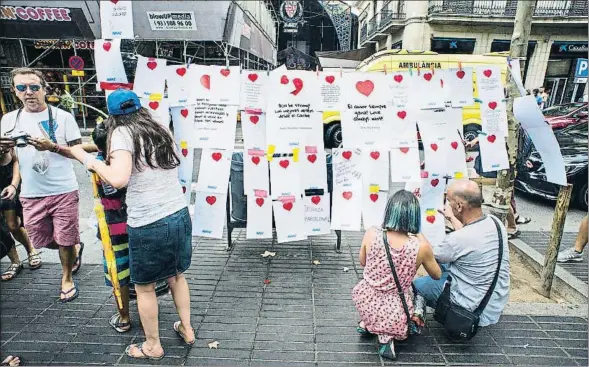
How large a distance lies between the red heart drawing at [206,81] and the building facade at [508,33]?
61.9ft

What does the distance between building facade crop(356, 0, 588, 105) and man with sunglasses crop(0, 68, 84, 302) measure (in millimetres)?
20084

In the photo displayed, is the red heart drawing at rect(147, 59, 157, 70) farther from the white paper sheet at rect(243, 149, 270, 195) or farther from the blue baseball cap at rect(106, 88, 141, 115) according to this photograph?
the blue baseball cap at rect(106, 88, 141, 115)

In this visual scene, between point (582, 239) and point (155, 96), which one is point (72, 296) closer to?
point (155, 96)

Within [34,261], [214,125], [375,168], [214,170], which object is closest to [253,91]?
[214,125]

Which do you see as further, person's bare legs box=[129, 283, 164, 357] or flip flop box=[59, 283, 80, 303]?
flip flop box=[59, 283, 80, 303]

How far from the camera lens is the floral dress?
8.02ft

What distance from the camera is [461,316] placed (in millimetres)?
2609

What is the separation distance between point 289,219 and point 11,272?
2.76 metres

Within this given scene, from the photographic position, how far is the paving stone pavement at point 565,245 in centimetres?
390

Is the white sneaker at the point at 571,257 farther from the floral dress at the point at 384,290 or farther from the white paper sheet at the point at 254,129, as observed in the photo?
the white paper sheet at the point at 254,129

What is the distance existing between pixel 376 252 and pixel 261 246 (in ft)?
7.30

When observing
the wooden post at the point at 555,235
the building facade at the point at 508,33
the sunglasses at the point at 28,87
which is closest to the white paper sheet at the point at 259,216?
the sunglasses at the point at 28,87

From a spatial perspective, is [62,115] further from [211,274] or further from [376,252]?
[376,252]

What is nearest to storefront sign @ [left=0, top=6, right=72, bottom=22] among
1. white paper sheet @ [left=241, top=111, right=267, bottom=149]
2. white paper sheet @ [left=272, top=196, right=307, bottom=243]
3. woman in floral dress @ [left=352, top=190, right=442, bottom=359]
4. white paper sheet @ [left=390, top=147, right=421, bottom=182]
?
white paper sheet @ [left=241, top=111, right=267, bottom=149]
